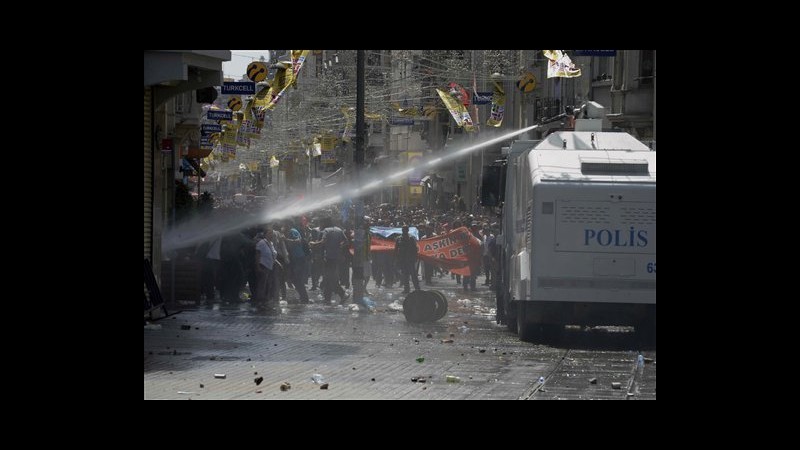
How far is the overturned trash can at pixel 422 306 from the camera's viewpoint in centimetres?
2117

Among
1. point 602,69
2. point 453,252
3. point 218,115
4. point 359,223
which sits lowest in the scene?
point 453,252

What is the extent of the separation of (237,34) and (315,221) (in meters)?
30.1

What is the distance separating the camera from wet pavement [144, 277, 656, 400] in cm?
1245

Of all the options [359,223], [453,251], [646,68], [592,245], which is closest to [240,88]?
[359,223]

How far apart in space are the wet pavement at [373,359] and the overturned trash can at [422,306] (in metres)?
0.25

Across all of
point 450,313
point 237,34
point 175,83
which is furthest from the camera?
point 450,313

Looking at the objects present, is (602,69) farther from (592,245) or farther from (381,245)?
(592,245)

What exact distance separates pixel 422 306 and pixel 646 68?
13.9 metres

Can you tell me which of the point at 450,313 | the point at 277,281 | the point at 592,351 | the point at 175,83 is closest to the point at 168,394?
the point at 592,351

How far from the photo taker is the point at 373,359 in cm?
1554

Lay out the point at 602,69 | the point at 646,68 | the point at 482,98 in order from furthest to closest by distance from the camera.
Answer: the point at 602,69 → the point at 482,98 → the point at 646,68

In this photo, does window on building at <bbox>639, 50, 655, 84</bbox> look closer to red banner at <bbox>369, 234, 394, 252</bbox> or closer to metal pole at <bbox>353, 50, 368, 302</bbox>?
red banner at <bbox>369, 234, 394, 252</bbox>
